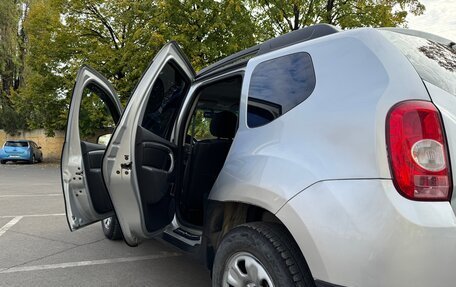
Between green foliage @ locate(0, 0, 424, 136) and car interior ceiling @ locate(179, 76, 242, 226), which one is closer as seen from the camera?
car interior ceiling @ locate(179, 76, 242, 226)

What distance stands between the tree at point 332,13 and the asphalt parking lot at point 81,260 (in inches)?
455

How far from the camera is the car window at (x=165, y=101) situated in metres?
3.30

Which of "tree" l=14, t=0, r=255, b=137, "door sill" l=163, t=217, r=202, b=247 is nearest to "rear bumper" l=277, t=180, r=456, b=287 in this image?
"door sill" l=163, t=217, r=202, b=247

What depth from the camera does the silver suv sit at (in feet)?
5.49

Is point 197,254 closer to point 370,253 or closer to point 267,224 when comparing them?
point 267,224

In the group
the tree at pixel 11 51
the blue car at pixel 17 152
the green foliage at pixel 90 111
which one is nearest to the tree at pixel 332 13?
the green foliage at pixel 90 111

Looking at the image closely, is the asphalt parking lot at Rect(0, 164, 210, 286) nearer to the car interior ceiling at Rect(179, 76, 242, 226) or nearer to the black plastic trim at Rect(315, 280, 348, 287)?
the car interior ceiling at Rect(179, 76, 242, 226)

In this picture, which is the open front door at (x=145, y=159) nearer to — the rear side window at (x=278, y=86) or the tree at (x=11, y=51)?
the rear side window at (x=278, y=86)

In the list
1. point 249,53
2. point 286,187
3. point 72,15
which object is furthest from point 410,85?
point 72,15

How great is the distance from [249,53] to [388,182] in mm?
1581

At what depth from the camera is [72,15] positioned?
68.8 feet

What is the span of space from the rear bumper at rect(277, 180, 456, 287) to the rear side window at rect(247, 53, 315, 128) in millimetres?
594

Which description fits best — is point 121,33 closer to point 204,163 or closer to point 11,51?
point 11,51

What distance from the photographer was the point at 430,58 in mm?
2014
